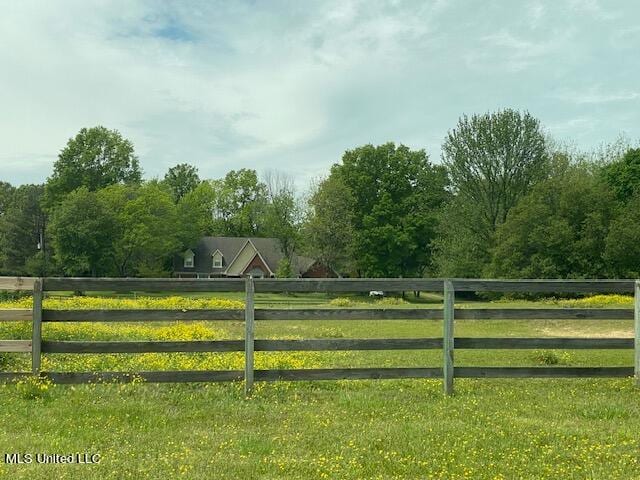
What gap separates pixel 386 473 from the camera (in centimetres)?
518

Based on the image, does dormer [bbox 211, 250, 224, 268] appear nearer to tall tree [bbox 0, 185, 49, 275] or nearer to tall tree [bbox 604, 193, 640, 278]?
tall tree [bbox 0, 185, 49, 275]

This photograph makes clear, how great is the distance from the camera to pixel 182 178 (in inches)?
4289

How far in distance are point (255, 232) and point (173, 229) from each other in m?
24.7

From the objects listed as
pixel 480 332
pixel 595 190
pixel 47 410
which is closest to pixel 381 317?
pixel 47 410

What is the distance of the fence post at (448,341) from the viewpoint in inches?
335

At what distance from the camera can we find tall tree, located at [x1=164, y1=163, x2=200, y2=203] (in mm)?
108062

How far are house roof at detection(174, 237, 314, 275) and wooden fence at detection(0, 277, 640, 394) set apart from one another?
71.6 metres

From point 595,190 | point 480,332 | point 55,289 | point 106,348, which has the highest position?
point 595,190

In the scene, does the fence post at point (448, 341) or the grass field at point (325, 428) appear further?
the fence post at point (448, 341)

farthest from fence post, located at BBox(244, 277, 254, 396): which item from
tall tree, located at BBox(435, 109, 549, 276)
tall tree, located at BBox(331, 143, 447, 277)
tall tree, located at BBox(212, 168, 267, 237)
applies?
tall tree, located at BBox(212, 168, 267, 237)

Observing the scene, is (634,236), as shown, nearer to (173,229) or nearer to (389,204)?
(389,204)

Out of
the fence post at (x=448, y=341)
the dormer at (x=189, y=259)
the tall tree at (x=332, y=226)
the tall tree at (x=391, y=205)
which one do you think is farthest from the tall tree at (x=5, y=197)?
the fence post at (x=448, y=341)

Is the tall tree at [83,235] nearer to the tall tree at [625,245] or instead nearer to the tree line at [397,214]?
the tree line at [397,214]

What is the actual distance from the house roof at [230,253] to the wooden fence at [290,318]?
7165cm
